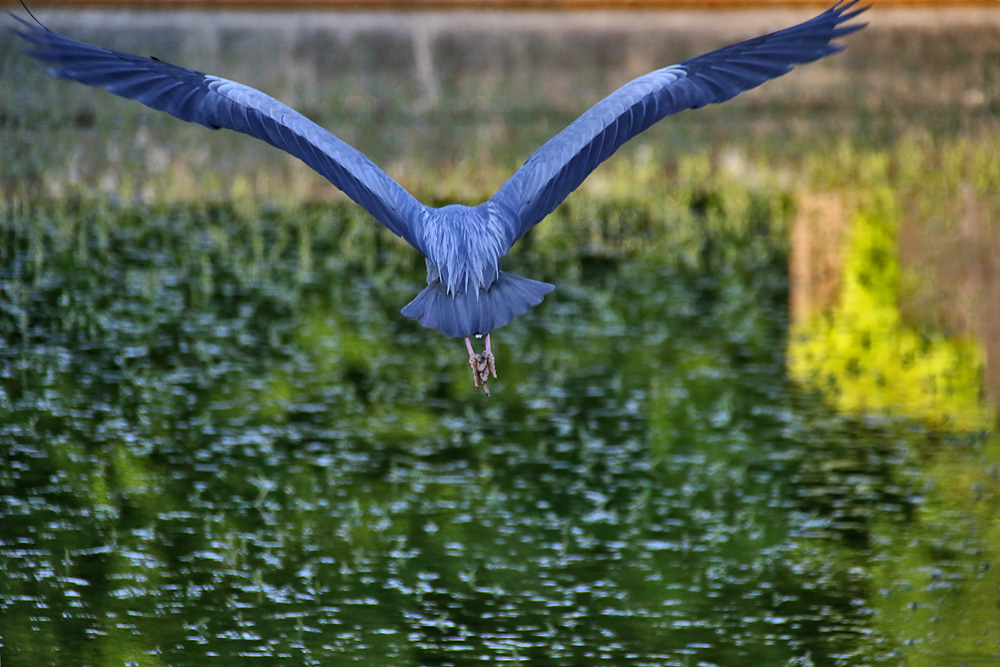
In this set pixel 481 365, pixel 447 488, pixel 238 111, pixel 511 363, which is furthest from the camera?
pixel 511 363

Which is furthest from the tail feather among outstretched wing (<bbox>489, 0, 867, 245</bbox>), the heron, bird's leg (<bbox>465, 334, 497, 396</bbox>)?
bird's leg (<bbox>465, 334, 497, 396</bbox>)

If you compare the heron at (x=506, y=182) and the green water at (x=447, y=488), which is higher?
the heron at (x=506, y=182)

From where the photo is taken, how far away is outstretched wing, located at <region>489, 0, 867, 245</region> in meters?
6.36

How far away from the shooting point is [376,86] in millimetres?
18266

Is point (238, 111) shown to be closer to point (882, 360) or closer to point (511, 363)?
point (511, 363)

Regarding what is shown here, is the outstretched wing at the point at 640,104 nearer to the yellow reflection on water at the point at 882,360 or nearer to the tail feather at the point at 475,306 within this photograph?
the tail feather at the point at 475,306

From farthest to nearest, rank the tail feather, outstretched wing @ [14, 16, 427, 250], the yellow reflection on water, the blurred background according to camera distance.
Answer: the yellow reflection on water, the blurred background, outstretched wing @ [14, 16, 427, 250], the tail feather

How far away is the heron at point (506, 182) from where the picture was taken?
19.9ft

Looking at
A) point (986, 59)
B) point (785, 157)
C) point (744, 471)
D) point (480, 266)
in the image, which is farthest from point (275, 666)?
point (986, 59)

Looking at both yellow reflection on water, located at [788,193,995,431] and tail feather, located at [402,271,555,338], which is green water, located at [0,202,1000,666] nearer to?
yellow reflection on water, located at [788,193,995,431]

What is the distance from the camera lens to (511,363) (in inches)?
435

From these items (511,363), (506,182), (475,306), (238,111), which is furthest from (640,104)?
(511,363)

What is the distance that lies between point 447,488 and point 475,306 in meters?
2.95

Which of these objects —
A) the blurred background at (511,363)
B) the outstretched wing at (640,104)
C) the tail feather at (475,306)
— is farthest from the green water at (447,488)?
the outstretched wing at (640,104)
